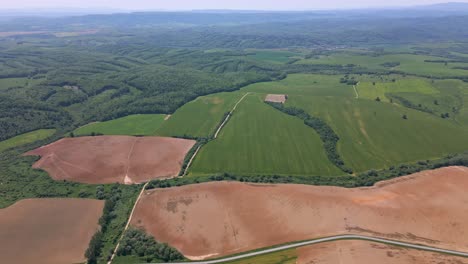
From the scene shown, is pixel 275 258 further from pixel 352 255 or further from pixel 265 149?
pixel 265 149

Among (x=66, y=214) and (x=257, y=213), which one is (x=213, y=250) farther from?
(x=66, y=214)

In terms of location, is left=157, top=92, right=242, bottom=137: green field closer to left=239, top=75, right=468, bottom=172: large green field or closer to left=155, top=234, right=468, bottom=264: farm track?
left=239, top=75, right=468, bottom=172: large green field

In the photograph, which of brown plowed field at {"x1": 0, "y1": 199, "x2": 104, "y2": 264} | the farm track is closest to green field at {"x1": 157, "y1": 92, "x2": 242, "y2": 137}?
brown plowed field at {"x1": 0, "y1": 199, "x2": 104, "y2": 264}

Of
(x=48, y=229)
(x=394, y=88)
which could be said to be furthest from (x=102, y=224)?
(x=394, y=88)

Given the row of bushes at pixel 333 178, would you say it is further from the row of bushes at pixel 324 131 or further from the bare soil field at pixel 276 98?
the bare soil field at pixel 276 98

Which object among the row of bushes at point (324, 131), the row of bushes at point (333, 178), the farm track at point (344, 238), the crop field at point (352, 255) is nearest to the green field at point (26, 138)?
the row of bushes at point (333, 178)

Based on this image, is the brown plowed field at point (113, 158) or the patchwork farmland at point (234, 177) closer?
the patchwork farmland at point (234, 177)

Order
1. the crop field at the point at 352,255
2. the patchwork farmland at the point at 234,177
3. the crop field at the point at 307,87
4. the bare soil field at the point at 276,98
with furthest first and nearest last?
the crop field at the point at 307,87 < the bare soil field at the point at 276,98 < the patchwork farmland at the point at 234,177 < the crop field at the point at 352,255
